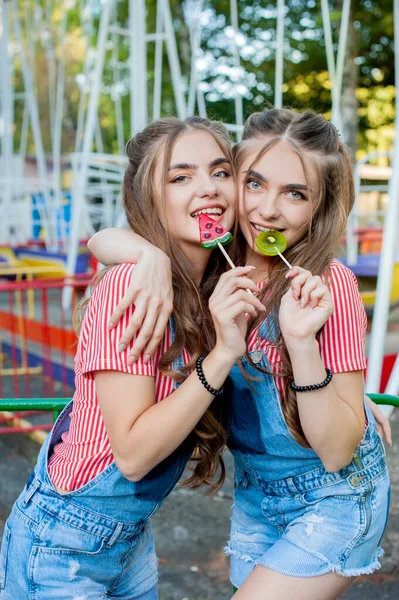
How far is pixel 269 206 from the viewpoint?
69.4 inches

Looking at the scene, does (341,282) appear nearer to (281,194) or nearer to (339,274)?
(339,274)

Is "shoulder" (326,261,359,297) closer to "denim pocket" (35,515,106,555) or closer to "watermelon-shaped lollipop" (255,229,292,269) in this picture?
"watermelon-shaped lollipop" (255,229,292,269)

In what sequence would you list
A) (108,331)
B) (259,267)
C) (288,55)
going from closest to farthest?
(108,331) < (259,267) < (288,55)

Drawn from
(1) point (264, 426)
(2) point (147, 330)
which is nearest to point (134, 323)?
(2) point (147, 330)

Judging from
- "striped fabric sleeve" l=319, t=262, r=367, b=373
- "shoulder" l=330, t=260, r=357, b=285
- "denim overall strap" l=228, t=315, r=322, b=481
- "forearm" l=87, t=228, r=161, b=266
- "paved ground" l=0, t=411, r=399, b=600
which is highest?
"forearm" l=87, t=228, r=161, b=266

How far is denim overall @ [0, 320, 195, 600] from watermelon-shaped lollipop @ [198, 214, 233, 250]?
0.72 ft

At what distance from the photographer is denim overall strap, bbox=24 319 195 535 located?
1607 millimetres

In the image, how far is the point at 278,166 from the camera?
1.78m

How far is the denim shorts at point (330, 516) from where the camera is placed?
1578 mm

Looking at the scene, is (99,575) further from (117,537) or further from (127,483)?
(127,483)

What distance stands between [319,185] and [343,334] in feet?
1.42

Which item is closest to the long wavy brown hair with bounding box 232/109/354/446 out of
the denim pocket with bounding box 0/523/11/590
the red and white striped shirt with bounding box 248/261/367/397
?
the red and white striped shirt with bounding box 248/261/367/397

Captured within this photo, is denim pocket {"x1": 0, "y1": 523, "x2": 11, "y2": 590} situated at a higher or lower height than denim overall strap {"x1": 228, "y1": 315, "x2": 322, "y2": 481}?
lower

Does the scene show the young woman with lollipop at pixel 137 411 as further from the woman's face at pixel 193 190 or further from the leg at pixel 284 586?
the leg at pixel 284 586
